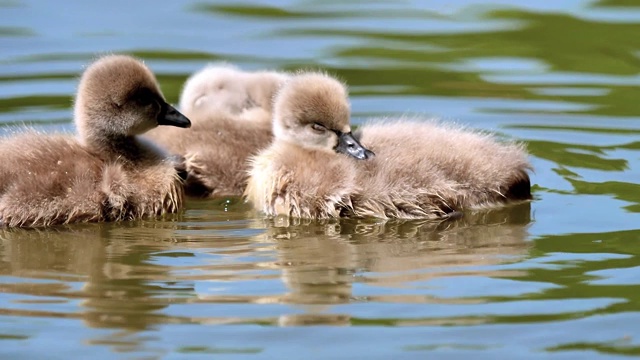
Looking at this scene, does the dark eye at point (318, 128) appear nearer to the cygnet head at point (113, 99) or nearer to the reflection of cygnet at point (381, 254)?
the reflection of cygnet at point (381, 254)

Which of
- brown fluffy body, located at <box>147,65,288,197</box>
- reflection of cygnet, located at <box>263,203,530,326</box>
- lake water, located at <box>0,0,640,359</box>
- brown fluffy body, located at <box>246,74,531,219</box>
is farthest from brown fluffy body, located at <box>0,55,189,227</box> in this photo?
reflection of cygnet, located at <box>263,203,530,326</box>

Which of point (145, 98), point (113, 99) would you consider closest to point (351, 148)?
point (145, 98)

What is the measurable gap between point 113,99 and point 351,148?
1.20 meters

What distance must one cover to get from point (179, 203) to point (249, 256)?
1.12 meters

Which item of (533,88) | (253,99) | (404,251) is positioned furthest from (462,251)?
(533,88)

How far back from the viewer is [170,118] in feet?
24.5

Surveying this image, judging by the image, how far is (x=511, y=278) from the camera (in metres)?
5.95

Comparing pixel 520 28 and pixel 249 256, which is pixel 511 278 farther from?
pixel 520 28

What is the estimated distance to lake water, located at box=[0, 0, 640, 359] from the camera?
5.30 metres

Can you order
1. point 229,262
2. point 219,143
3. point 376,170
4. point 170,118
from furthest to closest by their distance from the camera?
point 219,143 → point 170,118 → point 376,170 → point 229,262

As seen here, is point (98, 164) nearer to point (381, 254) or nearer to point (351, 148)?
point (351, 148)

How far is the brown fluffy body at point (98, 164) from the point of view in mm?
6895

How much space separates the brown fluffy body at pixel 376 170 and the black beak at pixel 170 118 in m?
0.43

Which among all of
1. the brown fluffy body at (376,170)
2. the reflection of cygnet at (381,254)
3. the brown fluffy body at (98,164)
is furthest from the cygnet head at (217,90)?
the reflection of cygnet at (381,254)
